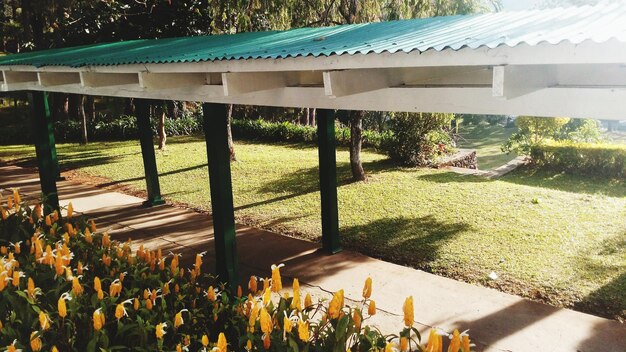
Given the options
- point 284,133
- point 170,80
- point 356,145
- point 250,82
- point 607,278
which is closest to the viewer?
point 250,82

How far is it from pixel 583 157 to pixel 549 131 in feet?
6.43

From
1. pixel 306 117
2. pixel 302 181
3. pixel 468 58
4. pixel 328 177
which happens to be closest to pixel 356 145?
pixel 302 181

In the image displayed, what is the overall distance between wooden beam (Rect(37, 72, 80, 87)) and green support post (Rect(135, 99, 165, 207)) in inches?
87.6

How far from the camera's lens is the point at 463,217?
29.0 feet

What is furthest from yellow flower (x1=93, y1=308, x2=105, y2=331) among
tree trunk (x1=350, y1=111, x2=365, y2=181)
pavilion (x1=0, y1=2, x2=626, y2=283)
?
tree trunk (x1=350, y1=111, x2=365, y2=181)

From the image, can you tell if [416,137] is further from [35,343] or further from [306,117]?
[35,343]

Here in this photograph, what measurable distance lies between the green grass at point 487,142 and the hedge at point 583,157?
3236 mm

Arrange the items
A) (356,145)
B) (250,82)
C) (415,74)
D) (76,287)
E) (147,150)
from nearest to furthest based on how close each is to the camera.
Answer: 1. (76,287)
2. (415,74)
3. (250,82)
4. (147,150)
5. (356,145)

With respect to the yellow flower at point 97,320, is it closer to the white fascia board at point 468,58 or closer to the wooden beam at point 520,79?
the white fascia board at point 468,58

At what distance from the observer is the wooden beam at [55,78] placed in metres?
6.98

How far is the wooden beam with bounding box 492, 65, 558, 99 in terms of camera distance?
8.81 ft

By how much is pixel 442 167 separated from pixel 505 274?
7.00 m

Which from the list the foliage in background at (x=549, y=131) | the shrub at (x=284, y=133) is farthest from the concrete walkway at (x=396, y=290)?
the shrub at (x=284, y=133)

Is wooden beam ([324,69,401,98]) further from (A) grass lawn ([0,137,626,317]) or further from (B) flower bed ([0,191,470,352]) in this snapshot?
(A) grass lawn ([0,137,626,317])
